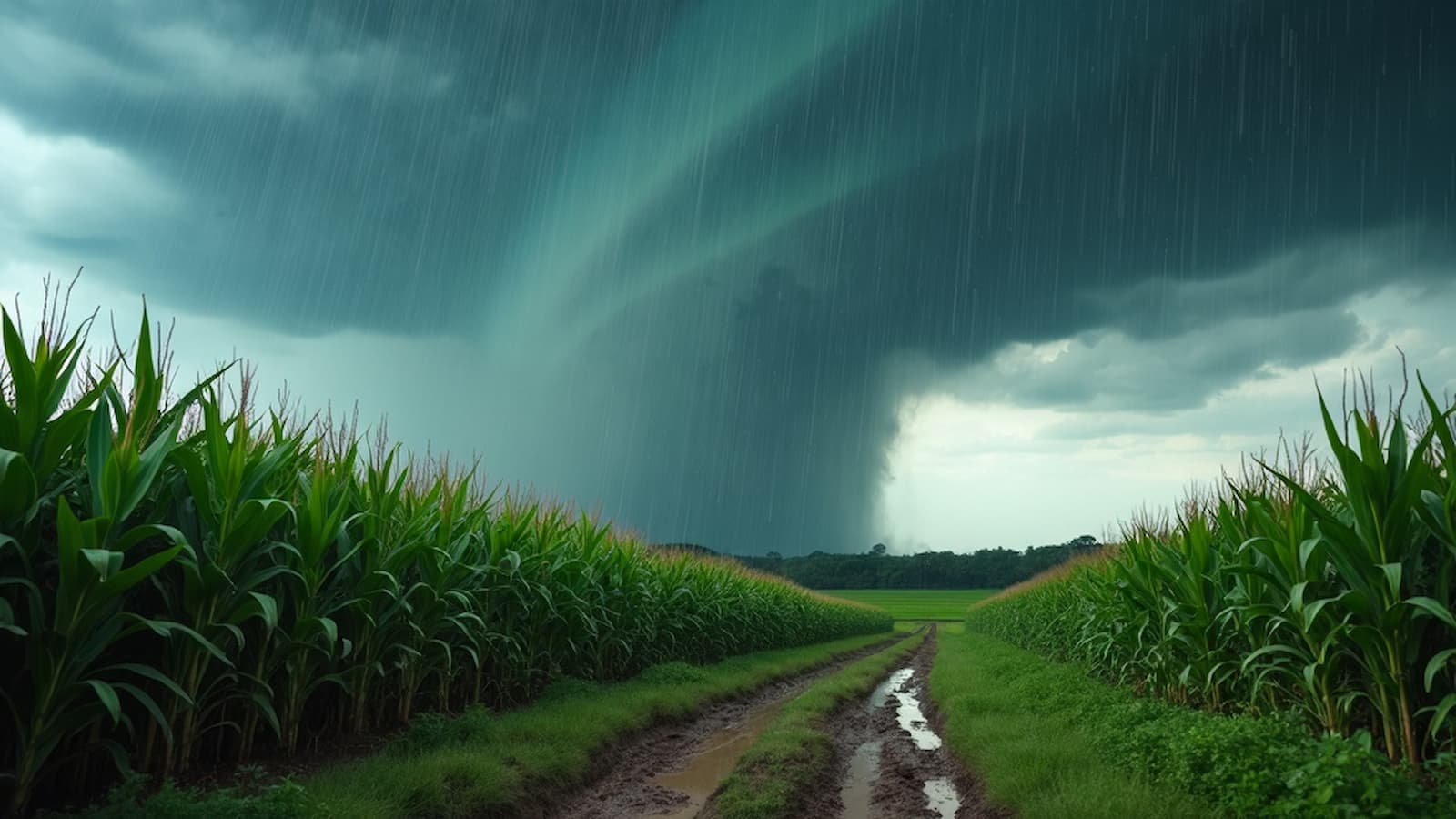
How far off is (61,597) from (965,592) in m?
133

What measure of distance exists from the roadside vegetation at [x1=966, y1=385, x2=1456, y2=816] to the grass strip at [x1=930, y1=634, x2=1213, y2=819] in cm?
34

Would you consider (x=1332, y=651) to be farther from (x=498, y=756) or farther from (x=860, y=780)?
(x=498, y=756)

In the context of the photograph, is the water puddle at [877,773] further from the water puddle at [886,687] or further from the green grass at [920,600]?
the green grass at [920,600]

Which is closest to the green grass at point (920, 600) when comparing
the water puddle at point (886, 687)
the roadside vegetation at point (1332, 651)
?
the water puddle at point (886, 687)

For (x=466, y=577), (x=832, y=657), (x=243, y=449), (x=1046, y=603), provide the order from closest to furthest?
(x=243, y=449) → (x=466, y=577) → (x=1046, y=603) → (x=832, y=657)

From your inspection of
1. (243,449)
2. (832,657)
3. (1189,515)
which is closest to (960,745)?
(1189,515)

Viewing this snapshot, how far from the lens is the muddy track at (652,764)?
7.78m

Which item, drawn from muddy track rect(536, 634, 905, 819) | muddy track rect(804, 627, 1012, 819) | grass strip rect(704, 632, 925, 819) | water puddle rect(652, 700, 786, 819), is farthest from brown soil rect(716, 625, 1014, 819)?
muddy track rect(536, 634, 905, 819)

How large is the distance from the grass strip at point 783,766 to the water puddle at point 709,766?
1.12 ft

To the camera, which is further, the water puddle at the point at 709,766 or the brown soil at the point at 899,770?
the water puddle at the point at 709,766

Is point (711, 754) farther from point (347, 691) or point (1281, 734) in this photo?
point (1281, 734)

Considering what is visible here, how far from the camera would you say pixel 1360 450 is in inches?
241

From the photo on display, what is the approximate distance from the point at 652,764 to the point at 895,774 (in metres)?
3.05

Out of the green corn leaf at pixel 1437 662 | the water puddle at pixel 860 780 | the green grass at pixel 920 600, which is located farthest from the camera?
the green grass at pixel 920 600
